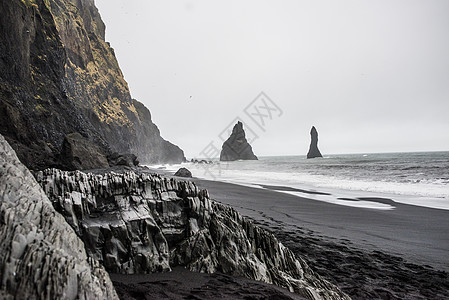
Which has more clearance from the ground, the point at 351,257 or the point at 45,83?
the point at 45,83

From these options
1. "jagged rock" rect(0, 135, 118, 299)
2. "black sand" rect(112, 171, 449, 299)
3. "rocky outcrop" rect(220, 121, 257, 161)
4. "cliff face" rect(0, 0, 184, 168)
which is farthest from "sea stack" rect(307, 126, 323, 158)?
"jagged rock" rect(0, 135, 118, 299)

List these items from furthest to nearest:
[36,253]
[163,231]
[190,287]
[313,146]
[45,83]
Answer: [313,146] → [45,83] → [163,231] → [190,287] → [36,253]

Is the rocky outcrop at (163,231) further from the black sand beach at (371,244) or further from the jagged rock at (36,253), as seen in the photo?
the black sand beach at (371,244)

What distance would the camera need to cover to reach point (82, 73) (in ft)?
129

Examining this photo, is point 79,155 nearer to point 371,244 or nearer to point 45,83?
point 45,83

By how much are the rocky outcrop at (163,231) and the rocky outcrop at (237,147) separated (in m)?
110

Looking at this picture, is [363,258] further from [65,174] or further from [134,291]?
[65,174]

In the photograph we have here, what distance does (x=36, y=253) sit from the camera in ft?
4.73

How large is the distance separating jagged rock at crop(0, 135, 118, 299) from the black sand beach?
3720mm

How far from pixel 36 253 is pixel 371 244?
647cm

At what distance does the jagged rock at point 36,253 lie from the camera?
133cm

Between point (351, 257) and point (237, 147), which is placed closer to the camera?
point (351, 257)

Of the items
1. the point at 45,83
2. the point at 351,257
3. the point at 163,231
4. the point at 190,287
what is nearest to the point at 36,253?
the point at 190,287

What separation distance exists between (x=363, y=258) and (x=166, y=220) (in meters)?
4.10
